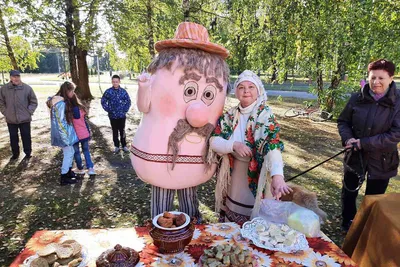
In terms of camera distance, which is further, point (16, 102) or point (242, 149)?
point (16, 102)

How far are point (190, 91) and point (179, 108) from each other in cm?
15

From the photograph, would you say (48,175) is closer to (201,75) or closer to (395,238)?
(201,75)

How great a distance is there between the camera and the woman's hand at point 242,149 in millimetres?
2023

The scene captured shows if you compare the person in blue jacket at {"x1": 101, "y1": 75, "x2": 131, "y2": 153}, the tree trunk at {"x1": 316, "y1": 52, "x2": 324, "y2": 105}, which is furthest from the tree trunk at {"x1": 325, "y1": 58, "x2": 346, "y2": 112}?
the person in blue jacket at {"x1": 101, "y1": 75, "x2": 131, "y2": 153}

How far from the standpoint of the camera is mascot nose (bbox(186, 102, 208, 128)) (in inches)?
82.8

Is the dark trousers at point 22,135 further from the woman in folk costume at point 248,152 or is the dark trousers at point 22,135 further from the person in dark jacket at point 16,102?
the woman in folk costume at point 248,152

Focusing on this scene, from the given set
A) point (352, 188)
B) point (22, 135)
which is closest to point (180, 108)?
point (352, 188)

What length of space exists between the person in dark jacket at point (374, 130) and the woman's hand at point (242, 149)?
4.11ft

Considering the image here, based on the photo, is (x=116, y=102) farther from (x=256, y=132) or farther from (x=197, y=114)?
(x=256, y=132)

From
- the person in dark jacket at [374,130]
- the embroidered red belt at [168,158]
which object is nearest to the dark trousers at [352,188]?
the person in dark jacket at [374,130]

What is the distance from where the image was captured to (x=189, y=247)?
162 centimetres

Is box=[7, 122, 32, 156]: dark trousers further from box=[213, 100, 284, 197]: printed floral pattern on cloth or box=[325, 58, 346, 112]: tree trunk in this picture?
box=[325, 58, 346, 112]: tree trunk

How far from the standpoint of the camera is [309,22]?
6992 mm

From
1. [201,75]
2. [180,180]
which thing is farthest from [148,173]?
[201,75]
